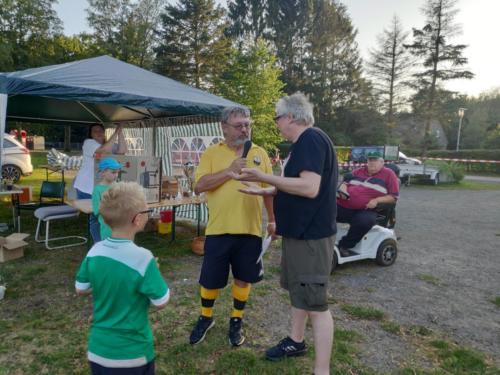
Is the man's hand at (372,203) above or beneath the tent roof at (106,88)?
beneath

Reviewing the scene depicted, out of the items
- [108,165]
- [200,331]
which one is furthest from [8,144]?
[200,331]

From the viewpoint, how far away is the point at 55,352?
2.48 m

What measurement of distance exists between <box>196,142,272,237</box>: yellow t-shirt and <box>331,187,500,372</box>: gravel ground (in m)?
1.31

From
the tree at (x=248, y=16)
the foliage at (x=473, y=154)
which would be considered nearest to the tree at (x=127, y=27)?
the tree at (x=248, y=16)

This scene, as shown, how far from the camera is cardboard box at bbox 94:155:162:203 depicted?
388 cm

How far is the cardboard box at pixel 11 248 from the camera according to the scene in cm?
435

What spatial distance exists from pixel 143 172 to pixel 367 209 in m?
2.72

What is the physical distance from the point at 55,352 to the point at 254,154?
77.8 inches

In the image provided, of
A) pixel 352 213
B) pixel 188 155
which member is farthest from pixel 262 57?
pixel 352 213

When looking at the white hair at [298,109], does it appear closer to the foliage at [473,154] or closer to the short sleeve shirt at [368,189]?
the short sleeve shirt at [368,189]

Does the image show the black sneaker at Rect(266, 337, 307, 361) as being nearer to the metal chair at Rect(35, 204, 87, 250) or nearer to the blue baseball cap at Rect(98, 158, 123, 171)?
the blue baseball cap at Rect(98, 158, 123, 171)

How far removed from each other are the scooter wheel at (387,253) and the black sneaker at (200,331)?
8.84ft

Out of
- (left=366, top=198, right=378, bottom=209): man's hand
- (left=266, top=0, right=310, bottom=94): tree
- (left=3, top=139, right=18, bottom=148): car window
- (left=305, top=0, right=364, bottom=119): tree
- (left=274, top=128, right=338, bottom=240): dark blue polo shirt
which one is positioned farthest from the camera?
(left=266, top=0, right=310, bottom=94): tree

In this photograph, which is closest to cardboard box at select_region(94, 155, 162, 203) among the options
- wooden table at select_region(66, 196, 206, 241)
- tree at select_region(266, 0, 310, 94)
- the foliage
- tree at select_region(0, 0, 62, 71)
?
wooden table at select_region(66, 196, 206, 241)
